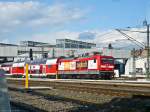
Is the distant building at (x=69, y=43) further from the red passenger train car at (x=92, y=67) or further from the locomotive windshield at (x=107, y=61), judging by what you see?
the locomotive windshield at (x=107, y=61)

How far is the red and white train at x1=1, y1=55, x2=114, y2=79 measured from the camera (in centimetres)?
4955

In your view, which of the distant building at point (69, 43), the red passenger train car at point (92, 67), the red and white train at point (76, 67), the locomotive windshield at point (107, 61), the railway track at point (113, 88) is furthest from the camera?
the distant building at point (69, 43)

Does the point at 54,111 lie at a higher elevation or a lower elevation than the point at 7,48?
lower

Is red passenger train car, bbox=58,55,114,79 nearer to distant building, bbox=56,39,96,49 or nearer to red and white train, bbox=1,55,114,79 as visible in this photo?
red and white train, bbox=1,55,114,79

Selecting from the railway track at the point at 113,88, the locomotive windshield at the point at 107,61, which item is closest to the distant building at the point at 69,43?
the locomotive windshield at the point at 107,61

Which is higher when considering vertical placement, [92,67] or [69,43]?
[69,43]

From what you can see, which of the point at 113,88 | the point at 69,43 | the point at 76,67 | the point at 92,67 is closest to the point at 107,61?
the point at 92,67

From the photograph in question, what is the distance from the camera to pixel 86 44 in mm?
161375

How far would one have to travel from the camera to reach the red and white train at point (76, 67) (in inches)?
1951

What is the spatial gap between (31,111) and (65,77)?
142 feet

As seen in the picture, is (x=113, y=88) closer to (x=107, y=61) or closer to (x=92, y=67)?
(x=92, y=67)

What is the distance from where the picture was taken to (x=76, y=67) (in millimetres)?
53344

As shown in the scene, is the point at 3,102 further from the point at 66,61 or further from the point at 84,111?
the point at 66,61

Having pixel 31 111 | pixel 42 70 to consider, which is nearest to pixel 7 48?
pixel 42 70
